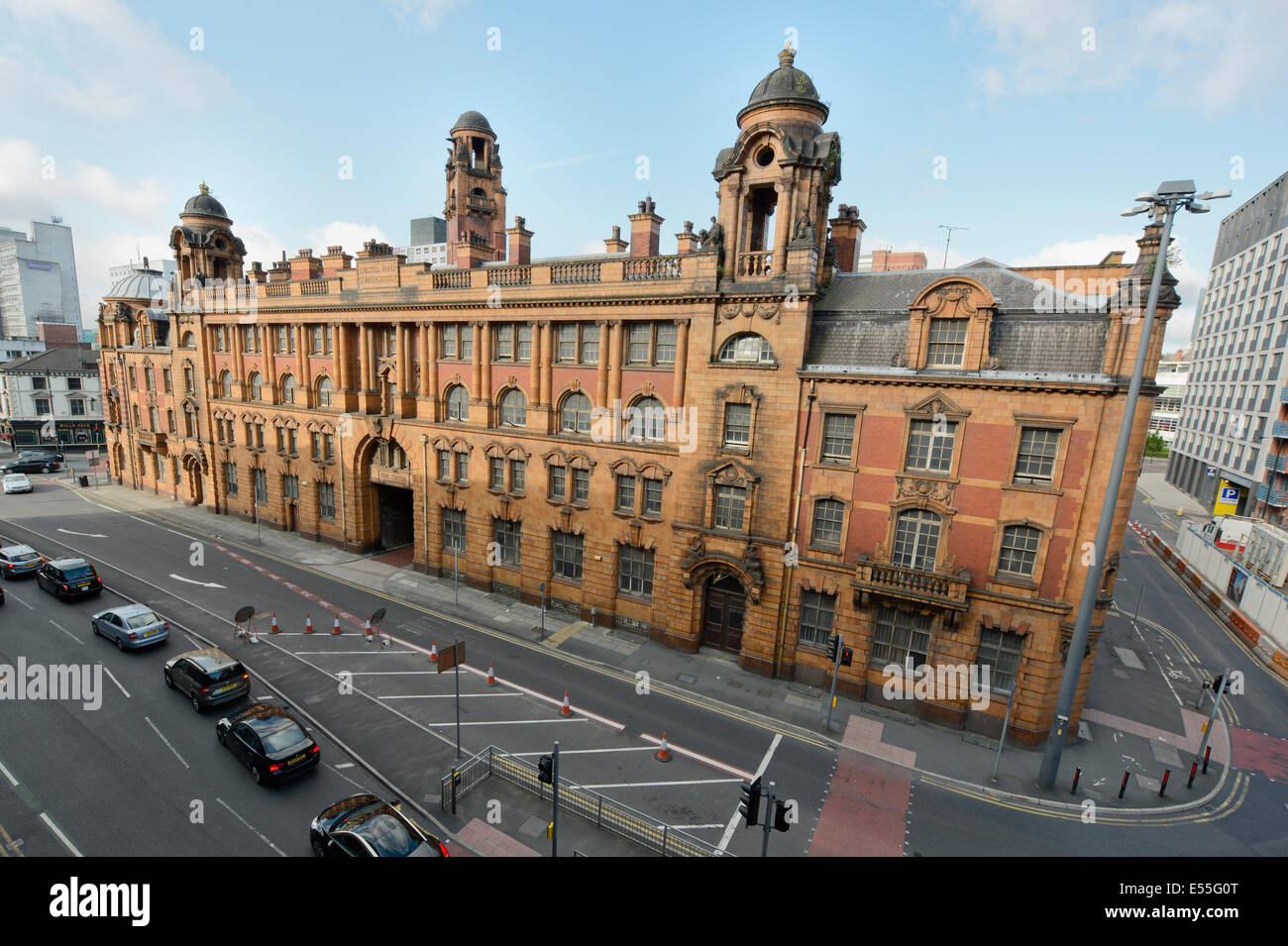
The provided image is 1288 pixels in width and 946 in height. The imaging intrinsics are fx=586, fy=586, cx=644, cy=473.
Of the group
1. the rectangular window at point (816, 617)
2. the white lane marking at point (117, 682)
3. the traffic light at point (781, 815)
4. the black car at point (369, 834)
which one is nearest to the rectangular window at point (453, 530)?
the white lane marking at point (117, 682)

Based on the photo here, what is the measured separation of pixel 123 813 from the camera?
53.9ft

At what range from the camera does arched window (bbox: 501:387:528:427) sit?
3195 cm

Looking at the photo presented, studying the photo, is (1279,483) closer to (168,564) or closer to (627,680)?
(627,680)

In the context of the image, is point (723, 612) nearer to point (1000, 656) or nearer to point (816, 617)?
point (816, 617)

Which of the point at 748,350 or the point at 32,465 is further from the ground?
the point at 748,350

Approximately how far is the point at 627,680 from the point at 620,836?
8.96 metres

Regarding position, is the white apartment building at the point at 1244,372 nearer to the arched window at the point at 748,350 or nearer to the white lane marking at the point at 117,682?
the arched window at the point at 748,350

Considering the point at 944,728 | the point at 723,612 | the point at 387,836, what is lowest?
the point at 944,728

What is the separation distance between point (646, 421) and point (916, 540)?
12.9 m

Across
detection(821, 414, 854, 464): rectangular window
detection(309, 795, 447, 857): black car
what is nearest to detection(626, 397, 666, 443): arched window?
detection(821, 414, 854, 464): rectangular window

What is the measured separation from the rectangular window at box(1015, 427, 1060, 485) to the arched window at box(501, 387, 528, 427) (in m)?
22.7

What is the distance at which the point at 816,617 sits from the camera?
25.0 meters

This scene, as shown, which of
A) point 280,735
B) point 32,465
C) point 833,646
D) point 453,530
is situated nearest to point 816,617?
point 833,646

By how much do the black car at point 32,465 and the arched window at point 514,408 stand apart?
63988mm
